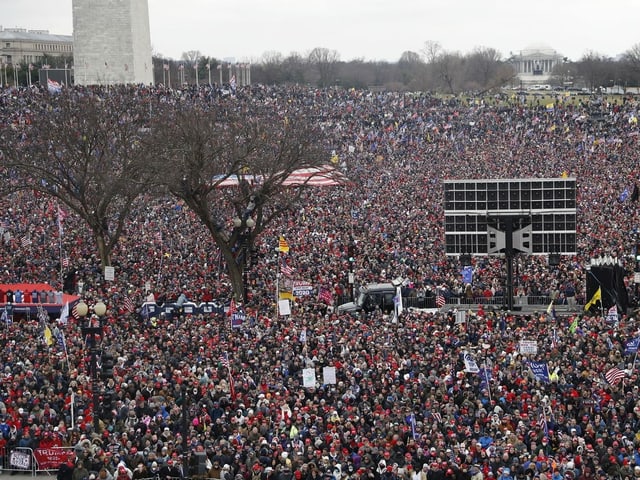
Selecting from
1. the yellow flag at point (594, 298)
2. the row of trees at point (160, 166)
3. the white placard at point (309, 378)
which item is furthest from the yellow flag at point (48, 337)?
the yellow flag at point (594, 298)

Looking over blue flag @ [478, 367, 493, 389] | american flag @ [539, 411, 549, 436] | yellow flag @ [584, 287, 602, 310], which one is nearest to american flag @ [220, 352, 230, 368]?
blue flag @ [478, 367, 493, 389]

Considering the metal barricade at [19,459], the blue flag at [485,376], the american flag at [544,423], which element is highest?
the blue flag at [485,376]

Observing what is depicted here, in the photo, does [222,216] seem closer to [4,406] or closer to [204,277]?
[204,277]

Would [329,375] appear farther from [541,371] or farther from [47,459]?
[47,459]

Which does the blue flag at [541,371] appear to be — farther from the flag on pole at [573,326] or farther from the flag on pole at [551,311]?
the flag on pole at [551,311]

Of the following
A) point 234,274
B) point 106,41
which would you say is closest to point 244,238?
point 234,274

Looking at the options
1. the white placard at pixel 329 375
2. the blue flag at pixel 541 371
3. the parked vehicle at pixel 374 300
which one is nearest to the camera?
the blue flag at pixel 541 371
